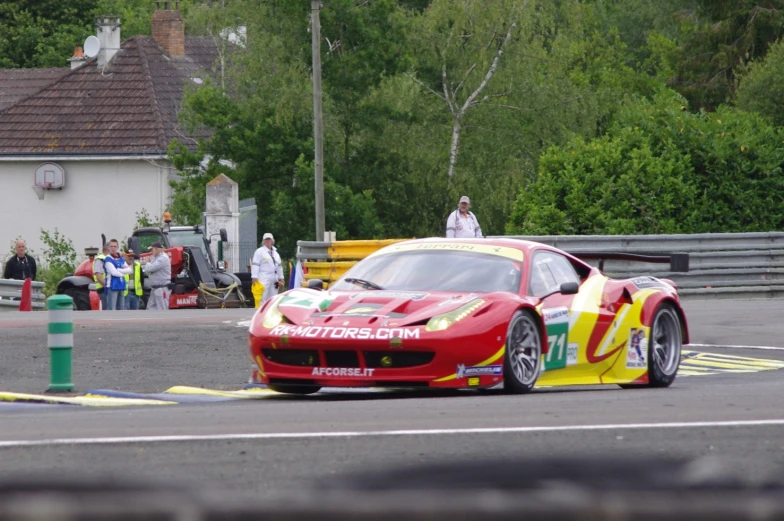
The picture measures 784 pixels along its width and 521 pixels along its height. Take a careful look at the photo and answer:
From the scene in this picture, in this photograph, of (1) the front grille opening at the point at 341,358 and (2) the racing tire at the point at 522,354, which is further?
(2) the racing tire at the point at 522,354

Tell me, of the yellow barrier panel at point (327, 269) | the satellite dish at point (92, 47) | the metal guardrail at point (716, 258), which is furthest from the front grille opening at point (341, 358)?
the satellite dish at point (92, 47)

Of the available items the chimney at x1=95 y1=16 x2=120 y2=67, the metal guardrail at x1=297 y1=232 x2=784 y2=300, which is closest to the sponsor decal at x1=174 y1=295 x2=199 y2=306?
the metal guardrail at x1=297 y1=232 x2=784 y2=300

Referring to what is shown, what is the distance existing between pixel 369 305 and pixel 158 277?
17.5m

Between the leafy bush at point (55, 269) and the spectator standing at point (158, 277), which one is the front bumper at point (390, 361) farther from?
the leafy bush at point (55, 269)

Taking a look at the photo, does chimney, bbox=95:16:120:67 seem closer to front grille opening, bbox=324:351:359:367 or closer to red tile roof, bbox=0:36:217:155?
red tile roof, bbox=0:36:217:155

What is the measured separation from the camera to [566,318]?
989cm

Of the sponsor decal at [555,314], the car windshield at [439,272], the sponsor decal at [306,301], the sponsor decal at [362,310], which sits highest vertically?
the car windshield at [439,272]

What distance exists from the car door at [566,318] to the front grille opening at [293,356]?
172cm

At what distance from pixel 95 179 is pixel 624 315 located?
1600 inches

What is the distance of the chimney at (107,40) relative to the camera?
52031 mm

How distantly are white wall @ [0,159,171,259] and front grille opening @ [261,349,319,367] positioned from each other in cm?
3948

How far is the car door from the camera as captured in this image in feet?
31.8

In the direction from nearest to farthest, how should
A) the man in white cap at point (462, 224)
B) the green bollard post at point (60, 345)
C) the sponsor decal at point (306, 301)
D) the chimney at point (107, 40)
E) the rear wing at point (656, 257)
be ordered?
the sponsor decal at point (306, 301) < the green bollard post at point (60, 345) < the rear wing at point (656, 257) < the man in white cap at point (462, 224) < the chimney at point (107, 40)

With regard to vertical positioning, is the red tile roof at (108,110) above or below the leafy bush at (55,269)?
above
